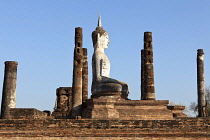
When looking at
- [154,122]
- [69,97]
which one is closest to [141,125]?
[154,122]

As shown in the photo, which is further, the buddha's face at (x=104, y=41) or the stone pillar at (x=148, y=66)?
the buddha's face at (x=104, y=41)

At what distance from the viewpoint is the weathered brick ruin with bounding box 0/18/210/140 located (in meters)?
10.4

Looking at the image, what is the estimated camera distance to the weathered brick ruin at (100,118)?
1037cm


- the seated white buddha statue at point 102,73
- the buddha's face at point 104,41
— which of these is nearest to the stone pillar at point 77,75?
the seated white buddha statue at point 102,73

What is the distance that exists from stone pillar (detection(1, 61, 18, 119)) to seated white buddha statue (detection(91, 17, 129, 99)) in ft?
11.2

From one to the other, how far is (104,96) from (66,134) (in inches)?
199

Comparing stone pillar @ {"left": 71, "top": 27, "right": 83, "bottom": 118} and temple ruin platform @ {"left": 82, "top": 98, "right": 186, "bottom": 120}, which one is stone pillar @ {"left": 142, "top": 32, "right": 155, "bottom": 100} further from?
stone pillar @ {"left": 71, "top": 27, "right": 83, "bottom": 118}

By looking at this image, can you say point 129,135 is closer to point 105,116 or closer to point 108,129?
point 108,129

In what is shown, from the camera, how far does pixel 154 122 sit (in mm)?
10445

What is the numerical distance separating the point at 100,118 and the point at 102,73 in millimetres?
3067

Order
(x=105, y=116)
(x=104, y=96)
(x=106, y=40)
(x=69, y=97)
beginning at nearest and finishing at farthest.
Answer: (x=105, y=116) < (x=104, y=96) < (x=106, y=40) < (x=69, y=97)

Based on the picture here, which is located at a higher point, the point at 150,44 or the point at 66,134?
the point at 150,44

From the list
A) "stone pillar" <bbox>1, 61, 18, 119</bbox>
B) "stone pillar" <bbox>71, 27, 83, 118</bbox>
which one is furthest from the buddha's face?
"stone pillar" <bbox>1, 61, 18, 119</bbox>

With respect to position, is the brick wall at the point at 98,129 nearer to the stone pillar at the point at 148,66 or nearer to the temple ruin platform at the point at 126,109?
the temple ruin platform at the point at 126,109
